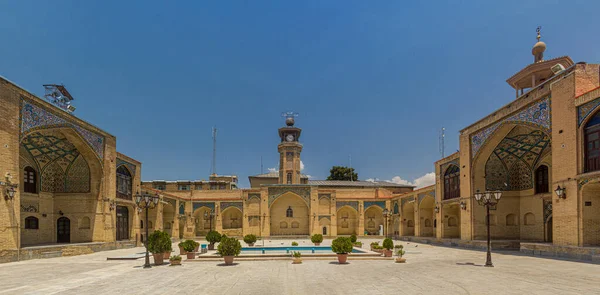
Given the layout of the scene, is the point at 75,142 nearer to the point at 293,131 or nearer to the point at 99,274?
the point at 99,274

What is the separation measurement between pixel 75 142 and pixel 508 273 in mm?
21032

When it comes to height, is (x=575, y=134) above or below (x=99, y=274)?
above

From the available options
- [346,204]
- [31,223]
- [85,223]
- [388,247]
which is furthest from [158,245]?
[346,204]

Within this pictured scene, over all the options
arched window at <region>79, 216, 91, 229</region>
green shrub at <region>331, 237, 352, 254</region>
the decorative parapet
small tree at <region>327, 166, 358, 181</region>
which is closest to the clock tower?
the decorative parapet

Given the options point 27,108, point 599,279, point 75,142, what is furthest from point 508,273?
point 75,142

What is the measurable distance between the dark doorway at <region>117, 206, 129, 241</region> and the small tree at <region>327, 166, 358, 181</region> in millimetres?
39885

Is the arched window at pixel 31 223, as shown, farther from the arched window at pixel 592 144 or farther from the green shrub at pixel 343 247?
the arched window at pixel 592 144

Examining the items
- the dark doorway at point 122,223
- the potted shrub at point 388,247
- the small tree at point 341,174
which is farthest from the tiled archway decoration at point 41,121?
the small tree at point 341,174

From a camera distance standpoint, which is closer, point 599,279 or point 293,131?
point 599,279

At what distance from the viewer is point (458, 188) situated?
24.7 m

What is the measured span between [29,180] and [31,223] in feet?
7.64

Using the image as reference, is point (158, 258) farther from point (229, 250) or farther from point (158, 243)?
point (229, 250)

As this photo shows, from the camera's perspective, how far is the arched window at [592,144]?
46.4 ft

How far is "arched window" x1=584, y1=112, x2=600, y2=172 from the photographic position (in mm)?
14141
